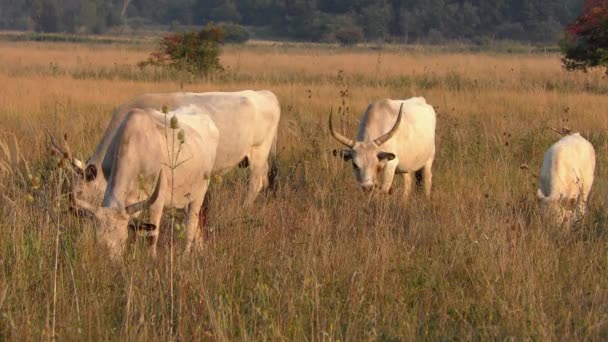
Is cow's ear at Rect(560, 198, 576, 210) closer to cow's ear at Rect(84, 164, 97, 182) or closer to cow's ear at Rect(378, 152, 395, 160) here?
cow's ear at Rect(378, 152, 395, 160)

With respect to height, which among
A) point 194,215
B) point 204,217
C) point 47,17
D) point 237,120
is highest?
point 237,120

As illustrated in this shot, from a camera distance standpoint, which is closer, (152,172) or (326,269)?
(326,269)

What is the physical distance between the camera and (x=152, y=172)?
20.3 ft

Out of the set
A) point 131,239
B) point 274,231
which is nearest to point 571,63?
point 274,231

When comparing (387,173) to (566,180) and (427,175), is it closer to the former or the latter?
(427,175)

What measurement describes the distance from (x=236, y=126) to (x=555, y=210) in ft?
9.35

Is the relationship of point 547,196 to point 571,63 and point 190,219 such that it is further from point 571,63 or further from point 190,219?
point 571,63

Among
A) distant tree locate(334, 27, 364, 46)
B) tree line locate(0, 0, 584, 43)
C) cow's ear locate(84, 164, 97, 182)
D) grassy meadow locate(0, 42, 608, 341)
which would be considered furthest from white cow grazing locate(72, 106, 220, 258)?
distant tree locate(334, 27, 364, 46)

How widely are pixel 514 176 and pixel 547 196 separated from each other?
2.10 m

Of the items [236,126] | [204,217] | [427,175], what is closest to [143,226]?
[204,217]

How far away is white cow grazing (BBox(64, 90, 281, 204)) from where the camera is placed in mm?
7918

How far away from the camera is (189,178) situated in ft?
21.3

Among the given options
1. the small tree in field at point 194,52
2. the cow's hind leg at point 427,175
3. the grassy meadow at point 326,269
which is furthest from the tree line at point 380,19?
Answer: the grassy meadow at point 326,269

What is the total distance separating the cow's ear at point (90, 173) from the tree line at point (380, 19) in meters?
54.2
